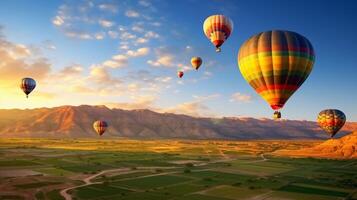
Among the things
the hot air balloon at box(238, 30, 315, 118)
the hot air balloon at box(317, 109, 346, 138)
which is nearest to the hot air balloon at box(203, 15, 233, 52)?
the hot air balloon at box(238, 30, 315, 118)

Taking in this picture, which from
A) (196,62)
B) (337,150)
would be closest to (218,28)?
(196,62)

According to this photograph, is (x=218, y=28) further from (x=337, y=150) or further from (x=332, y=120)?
(x=337, y=150)

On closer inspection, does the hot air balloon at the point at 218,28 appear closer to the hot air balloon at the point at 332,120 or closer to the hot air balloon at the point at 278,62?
the hot air balloon at the point at 278,62

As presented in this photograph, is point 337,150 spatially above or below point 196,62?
below

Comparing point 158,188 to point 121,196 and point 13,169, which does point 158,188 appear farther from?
point 13,169

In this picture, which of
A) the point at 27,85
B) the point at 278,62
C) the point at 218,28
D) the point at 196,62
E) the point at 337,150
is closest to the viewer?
the point at 278,62

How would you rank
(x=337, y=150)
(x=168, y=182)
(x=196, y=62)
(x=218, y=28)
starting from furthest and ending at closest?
1. (x=337, y=150)
2. (x=196, y=62)
3. (x=218, y=28)
4. (x=168, y=182)

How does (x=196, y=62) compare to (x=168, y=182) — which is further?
(x=196, y=62)

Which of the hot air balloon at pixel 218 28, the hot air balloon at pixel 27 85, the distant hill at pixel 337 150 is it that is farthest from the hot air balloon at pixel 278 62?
the hot air balloon at pixel 27 85
